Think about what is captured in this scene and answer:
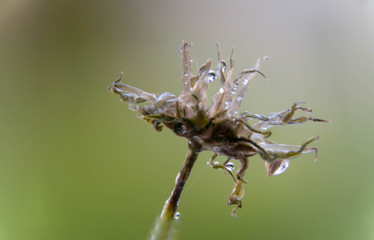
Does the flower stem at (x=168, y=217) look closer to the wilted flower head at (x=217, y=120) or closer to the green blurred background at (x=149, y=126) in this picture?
the wilted flower head at (x=217, y=120)

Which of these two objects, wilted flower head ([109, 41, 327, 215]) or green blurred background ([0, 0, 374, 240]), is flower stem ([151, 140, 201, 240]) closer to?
wilted flower head ([109, 41, 327, 215])

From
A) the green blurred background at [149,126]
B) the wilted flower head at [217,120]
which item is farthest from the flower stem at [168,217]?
the green blurred background at [149,126]

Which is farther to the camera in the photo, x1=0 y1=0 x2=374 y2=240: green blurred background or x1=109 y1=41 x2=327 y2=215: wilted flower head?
x1=0 y1=0 x2=374 y2=240: green blurred background

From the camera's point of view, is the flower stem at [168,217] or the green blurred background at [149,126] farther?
the green blurred background at [149,126]

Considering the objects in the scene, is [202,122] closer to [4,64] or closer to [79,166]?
[79,166]

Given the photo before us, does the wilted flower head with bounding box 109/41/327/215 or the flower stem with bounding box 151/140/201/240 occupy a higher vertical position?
the wilted flower head with bounding box 109/41/327/215

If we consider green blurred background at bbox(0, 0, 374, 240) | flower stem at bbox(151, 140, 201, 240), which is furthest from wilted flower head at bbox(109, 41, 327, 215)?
green blurred background at bbox(0, 0, 374, 240)

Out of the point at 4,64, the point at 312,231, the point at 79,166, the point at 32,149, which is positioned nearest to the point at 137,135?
the point at 79,166

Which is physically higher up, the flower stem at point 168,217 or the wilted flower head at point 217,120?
the wilted flower head at point 217,120

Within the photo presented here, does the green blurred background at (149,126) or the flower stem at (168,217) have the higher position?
the green blurred background at (149,126)
